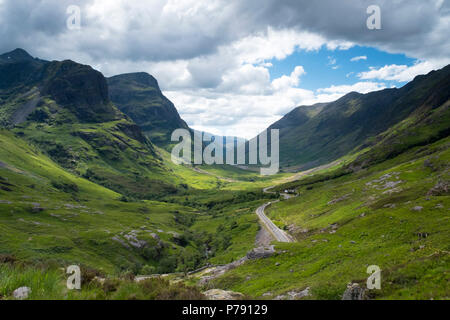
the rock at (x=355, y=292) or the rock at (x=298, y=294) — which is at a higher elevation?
the rock at (x=355, y=292)

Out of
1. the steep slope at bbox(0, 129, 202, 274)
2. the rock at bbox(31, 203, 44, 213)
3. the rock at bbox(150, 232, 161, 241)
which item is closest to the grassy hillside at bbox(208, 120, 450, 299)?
the steep slope at bbox(0, 129, 202, 274)

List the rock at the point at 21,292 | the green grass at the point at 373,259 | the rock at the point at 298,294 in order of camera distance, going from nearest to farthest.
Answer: the rock at the point at 21,292, the green grass at the point at 373,259, the rock at the point at 298,294

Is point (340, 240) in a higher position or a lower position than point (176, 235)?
higher

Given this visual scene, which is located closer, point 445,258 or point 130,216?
point 445,258

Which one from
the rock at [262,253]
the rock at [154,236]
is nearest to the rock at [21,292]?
the rock at [262,253]

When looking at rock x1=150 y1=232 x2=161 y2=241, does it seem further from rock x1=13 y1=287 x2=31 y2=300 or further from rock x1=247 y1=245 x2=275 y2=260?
rock x1=13 y1=287 x2=31 y2=300

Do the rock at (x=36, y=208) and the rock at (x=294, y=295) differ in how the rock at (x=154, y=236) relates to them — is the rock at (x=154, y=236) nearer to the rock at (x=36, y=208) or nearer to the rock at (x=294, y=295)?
the rock at (x=36, y=208)

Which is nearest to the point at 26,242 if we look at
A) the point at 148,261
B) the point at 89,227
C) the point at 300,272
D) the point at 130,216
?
the point at 89,227

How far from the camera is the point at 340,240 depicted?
53.5 metres

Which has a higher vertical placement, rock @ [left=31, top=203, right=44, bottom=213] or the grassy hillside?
the grassy hillside
